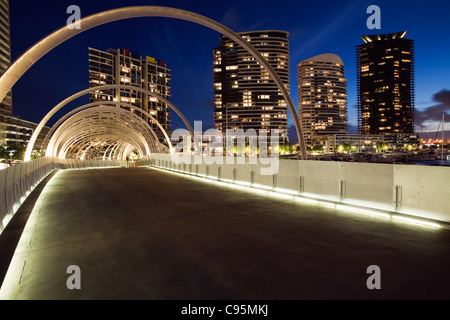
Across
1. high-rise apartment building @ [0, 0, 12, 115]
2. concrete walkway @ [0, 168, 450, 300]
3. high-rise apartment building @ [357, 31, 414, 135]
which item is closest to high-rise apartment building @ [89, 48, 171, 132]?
high-rise apartment building @ [0, 0, 12, 115]

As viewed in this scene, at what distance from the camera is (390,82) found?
17875cm

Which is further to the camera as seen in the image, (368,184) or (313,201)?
(313,201)

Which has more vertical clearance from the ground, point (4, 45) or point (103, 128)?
point (4, 45)

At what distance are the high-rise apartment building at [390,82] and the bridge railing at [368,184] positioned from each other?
668ft

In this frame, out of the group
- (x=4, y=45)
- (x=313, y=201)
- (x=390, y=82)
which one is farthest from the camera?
(x=390, y=82)

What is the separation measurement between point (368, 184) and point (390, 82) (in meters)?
207

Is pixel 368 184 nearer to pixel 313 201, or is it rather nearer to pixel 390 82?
pixel 313 201

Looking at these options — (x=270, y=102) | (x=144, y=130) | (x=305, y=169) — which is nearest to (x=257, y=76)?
(x=270, y=102)

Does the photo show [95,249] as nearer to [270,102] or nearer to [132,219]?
[132,219]

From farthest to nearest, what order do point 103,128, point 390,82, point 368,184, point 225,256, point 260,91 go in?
point 390,82 < point 260,91 < point 103,128 < point 368,184 < point 225,256

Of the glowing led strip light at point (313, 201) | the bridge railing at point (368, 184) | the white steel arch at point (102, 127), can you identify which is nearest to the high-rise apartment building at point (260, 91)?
the white steel arch at point (102, 127)

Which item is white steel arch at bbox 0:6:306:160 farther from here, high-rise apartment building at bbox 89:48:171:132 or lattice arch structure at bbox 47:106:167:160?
high-rise apartment building at bbox 89:48:171:132

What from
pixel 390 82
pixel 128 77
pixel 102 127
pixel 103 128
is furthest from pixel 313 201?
pixel 390 82

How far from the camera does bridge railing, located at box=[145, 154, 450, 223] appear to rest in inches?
268
